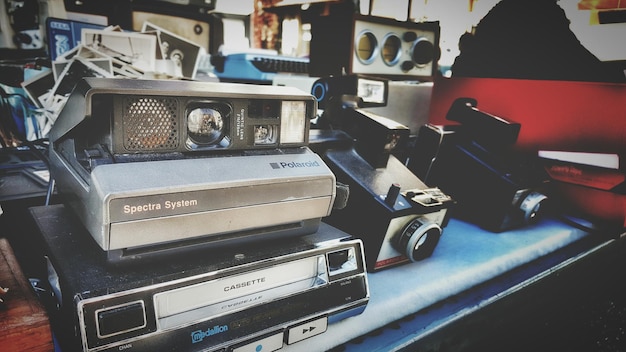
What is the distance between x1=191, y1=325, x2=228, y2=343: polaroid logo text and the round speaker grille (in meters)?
0.28

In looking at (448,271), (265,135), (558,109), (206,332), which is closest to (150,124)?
(265,135)

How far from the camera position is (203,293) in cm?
63

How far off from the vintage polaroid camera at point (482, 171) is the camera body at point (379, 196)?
0.29m

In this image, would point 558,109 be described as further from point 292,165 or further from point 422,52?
point 292,165

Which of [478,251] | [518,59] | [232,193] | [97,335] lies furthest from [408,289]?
[518,59]

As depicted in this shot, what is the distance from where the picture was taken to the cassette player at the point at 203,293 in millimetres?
553

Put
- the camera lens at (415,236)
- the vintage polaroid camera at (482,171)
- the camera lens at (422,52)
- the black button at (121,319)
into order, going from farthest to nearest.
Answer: the camera lens at (422,52), the vintage polaroid camera at (482,171), the camera lens at (415,236), the black button at (121,319)

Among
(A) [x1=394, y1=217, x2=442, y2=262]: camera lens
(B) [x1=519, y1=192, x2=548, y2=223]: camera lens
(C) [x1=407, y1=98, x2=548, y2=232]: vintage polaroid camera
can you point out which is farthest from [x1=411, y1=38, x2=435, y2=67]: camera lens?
(A) [x1=394, y1=217, x2=442, y2=262]: camera lens

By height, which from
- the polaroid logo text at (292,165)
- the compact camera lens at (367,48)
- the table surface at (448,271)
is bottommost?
the table surface at (448,271)

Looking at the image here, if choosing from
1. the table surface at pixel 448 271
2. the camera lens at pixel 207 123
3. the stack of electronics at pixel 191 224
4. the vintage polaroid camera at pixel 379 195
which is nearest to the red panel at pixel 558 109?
the table surface at pixel 448 271

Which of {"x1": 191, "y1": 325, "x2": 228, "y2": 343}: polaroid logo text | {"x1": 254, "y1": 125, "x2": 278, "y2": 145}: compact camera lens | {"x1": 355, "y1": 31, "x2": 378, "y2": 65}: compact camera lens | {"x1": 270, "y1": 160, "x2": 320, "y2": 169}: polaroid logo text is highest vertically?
{"x1": 355, "y1": 31, "x2": 378, "y2": 65}: compact camera lens

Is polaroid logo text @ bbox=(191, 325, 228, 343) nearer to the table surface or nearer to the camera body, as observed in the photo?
the table surface

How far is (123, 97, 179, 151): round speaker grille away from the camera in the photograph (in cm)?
62

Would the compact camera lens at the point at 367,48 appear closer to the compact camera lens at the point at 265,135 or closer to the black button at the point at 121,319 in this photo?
the compact camera lens at the point at 265,135
